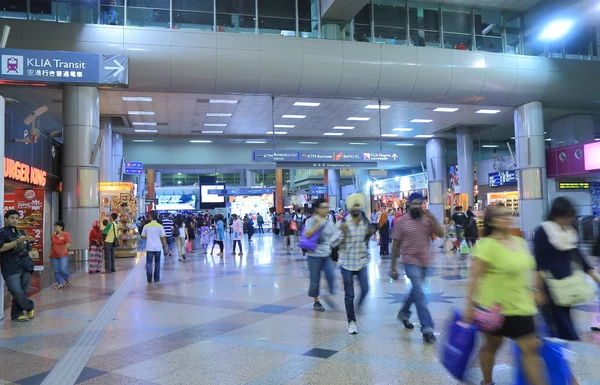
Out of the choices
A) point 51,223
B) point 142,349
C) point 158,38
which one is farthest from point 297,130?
point 142,349

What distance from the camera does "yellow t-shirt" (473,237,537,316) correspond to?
10.9 ft

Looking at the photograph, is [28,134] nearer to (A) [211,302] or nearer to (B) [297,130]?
(A) [211,302]

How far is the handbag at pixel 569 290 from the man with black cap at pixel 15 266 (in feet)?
22.7

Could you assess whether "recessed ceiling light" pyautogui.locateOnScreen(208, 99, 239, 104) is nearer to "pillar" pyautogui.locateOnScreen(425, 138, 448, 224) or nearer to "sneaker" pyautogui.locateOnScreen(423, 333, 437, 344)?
"pillar" pyautogui.locateOnScreen(425, 138, 448, 224)

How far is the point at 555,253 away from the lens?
405 centimetres

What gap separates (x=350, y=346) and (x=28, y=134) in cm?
1185

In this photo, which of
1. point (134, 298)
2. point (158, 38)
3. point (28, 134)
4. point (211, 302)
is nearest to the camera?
point (211, 302)

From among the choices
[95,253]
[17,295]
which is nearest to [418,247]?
[17,295]

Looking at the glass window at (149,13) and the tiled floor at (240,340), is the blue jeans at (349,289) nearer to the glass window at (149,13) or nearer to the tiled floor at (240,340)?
the tiled floor at (240,340)

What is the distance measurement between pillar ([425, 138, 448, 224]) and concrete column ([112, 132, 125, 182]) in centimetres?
1680

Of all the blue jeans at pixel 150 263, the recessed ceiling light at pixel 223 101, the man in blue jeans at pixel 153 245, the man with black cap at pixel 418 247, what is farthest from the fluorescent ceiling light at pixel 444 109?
the man with black cap at pixel 418 247

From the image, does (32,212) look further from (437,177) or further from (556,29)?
(437,177)

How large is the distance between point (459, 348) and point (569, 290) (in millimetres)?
1357

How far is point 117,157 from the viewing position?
2389cm
